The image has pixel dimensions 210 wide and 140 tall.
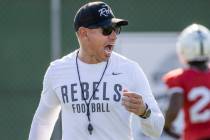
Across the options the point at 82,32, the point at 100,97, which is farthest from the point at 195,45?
the point at 100,97

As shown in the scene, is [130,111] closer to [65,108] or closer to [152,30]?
[65,108]

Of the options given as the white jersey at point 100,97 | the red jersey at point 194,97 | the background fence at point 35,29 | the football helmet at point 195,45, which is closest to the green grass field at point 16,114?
the background fence at point 35,29

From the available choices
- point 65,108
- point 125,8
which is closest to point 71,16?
point 125,8

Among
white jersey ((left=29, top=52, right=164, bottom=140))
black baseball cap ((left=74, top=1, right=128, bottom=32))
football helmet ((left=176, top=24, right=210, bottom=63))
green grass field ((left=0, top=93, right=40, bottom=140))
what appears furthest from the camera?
green grass field ((left=0, top=93, right=40, bottom=140))

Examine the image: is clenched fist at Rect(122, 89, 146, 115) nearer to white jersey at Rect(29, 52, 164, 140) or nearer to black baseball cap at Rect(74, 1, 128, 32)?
white jersey at Rect(29, 52, 164, 140)

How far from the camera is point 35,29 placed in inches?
450

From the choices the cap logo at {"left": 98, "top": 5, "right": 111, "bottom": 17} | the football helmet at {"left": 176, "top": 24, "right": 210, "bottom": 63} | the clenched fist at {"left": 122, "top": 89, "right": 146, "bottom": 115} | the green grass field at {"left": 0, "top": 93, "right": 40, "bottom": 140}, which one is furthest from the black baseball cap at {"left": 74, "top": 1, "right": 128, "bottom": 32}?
the green grass field at {"left": 0, "top": 93, "right": 40, "bottom": 140}

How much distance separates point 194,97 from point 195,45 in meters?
0.53

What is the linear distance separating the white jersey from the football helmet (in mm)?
1870

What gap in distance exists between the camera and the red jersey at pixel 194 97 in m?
6.80

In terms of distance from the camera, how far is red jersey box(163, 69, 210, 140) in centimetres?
680

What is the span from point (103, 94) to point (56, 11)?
5.16m

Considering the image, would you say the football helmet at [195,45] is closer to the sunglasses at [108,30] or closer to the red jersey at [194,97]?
the red jersey at [194,97]

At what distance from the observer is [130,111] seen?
4.89 metres
